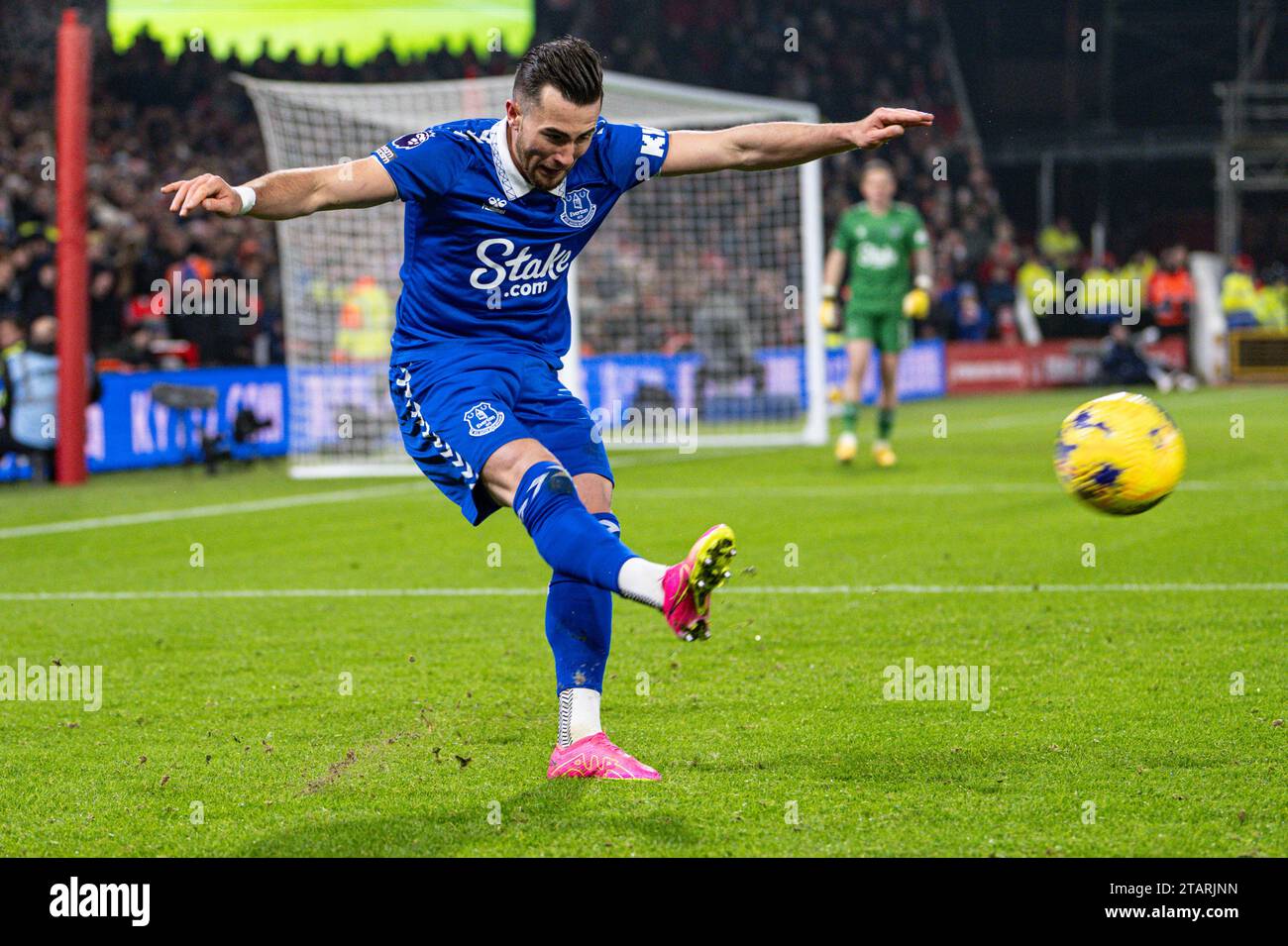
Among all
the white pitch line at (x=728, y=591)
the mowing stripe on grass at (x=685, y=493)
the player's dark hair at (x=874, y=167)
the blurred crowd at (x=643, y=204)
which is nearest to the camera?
the white pitch line at (x=728, y=591)

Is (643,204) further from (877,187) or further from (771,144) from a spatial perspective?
(771,144)

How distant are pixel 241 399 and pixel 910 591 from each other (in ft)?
31.7

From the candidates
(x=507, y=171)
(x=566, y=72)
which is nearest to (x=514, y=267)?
(x=507, y=171)

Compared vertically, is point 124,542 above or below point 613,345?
below

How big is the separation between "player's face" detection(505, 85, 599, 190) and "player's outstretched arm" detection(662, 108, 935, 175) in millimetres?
425

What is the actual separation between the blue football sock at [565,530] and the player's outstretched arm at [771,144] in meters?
1.05

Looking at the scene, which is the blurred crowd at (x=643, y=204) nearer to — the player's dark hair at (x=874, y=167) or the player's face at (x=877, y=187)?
the player's dark hair at (x=874, y=167)

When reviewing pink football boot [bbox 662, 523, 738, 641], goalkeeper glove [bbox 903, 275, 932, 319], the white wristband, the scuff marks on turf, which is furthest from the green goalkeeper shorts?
pink football boot [bbox 662, 523, 738, 641]

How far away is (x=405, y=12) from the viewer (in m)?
24.1

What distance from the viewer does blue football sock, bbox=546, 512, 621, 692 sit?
4.71 meters

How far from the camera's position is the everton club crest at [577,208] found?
4.64 meters

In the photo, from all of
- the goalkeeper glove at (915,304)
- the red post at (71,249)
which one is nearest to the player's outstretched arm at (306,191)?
the goalkeeper glove at (915,304)
